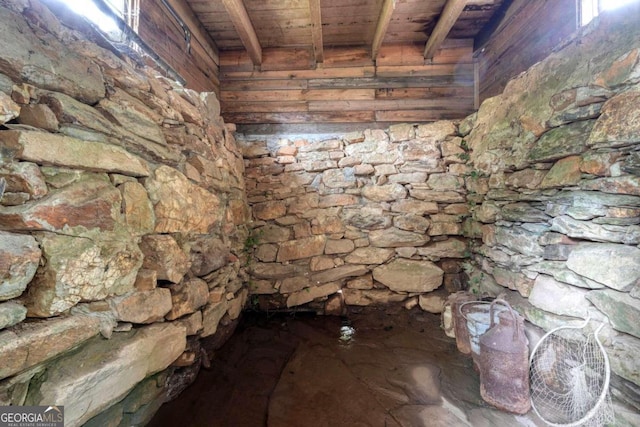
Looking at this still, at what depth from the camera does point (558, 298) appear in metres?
1.72

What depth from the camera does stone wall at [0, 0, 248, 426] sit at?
960 millimetres

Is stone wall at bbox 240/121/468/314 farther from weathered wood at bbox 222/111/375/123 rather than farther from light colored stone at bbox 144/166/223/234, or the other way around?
light colored stone at bbox 144/166/223/234

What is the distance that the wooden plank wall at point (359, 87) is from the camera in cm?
328

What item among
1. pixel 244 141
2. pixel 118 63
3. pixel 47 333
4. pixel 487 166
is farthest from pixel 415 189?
pixel 47 333

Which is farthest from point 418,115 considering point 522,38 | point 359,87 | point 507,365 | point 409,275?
point 507,365

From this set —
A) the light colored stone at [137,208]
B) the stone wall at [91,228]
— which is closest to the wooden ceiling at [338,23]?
the stone wall at [91,228]

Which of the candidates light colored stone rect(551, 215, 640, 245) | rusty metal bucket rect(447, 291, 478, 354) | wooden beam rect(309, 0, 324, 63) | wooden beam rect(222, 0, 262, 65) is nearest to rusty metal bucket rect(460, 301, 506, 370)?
rusty metal bucket rect(447, 291, 478, 354)

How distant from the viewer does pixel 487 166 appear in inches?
102

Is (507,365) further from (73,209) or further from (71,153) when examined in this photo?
(71,153)

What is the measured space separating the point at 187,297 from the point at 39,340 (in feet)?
2.64

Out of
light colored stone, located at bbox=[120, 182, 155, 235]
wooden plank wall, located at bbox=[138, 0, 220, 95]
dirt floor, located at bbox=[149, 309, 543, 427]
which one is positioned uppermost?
wooden plank wall, located at bbox=[138, 0, 220, 95]

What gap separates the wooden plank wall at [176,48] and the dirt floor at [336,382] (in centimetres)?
279

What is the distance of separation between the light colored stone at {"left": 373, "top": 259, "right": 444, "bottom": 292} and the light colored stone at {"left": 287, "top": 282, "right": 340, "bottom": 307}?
0.52m

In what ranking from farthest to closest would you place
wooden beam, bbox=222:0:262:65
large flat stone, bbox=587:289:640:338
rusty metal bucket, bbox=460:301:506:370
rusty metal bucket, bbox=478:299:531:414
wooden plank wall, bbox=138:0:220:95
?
wooden beam, bbox=222:0:262:65 < wooden plank wall, bbox=138:0:220:95 < rusty metal bucket, bbox=460:301:506:370 < rusty metal bucket, bbox=478:299:531:414 < large flat stone, bbox=587:289:640:338
